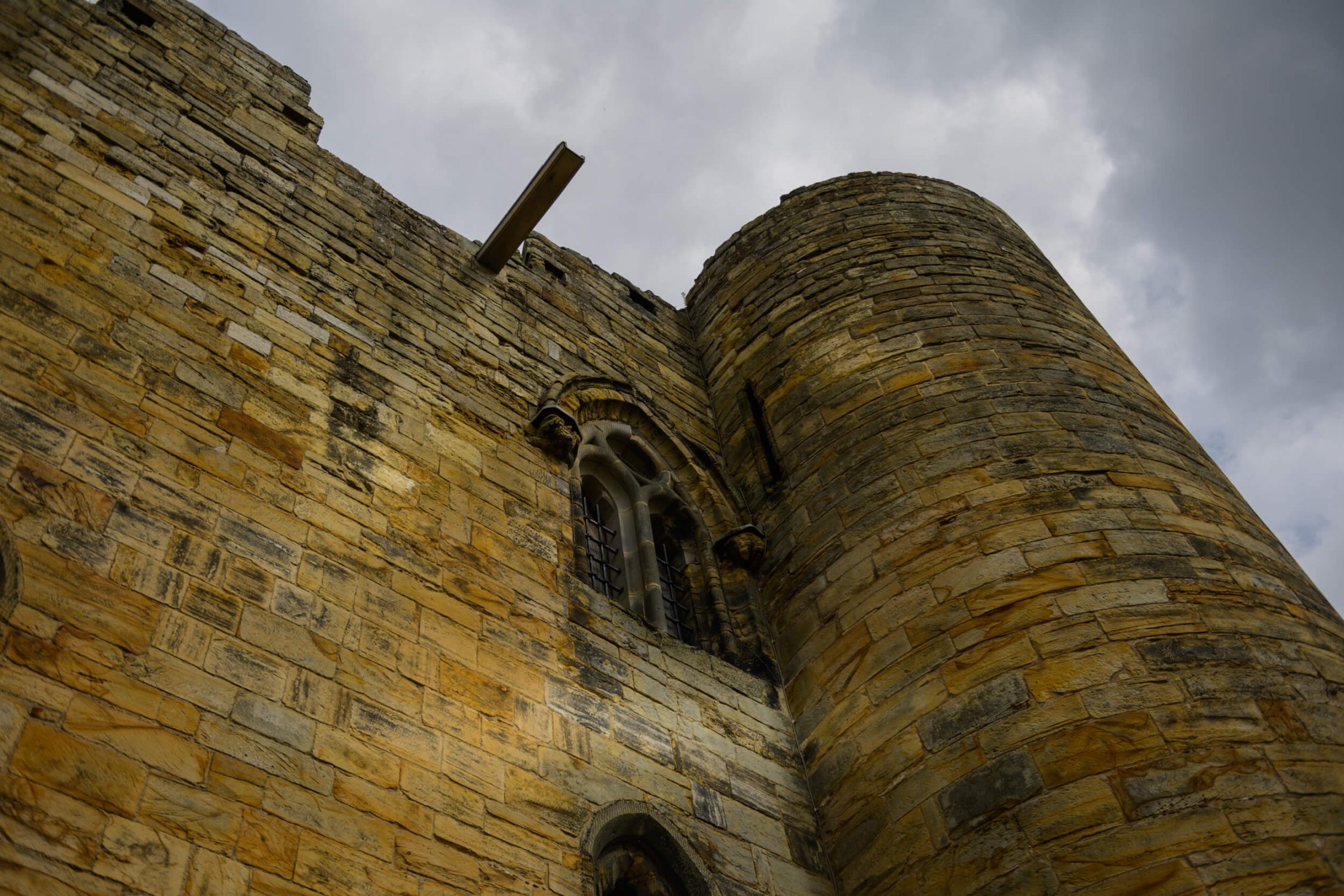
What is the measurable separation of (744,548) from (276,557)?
→ 3255 millimetres

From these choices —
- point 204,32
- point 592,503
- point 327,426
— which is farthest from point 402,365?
point 204,32

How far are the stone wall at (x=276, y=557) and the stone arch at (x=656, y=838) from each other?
72 mm

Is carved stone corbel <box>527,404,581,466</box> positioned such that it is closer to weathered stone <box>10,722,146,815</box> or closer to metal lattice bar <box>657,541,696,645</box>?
metal lattice bar <box>657,541,696,645</box>

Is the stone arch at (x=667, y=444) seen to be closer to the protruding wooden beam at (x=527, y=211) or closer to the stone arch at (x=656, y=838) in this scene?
the protruding wooden beam at (x=527, y=211)

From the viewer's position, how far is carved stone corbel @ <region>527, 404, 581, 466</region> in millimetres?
6984

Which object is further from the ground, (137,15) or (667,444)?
(137,15)

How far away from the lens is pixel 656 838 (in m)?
5.16

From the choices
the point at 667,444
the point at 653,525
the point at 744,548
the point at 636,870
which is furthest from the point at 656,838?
the point at 667,444

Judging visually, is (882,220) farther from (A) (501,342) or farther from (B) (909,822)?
(B) (909,822)

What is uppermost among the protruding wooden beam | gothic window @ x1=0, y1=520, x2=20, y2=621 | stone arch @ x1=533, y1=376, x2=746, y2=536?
the protruding wooden beam

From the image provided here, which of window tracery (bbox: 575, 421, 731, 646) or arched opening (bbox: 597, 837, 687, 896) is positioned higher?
window tracery (bbox: 575, 421, 731, 646)

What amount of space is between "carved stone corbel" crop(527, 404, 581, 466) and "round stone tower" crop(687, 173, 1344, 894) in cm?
140

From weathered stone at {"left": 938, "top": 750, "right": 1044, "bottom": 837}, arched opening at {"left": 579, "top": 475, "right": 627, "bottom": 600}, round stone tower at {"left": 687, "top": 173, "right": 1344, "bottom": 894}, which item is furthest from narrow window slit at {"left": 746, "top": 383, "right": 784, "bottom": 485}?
weathered stone at {"left": 938, "top": 750, "right": 1044, "bottom": 837}

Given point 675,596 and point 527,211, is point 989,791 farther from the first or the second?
point 527,211
